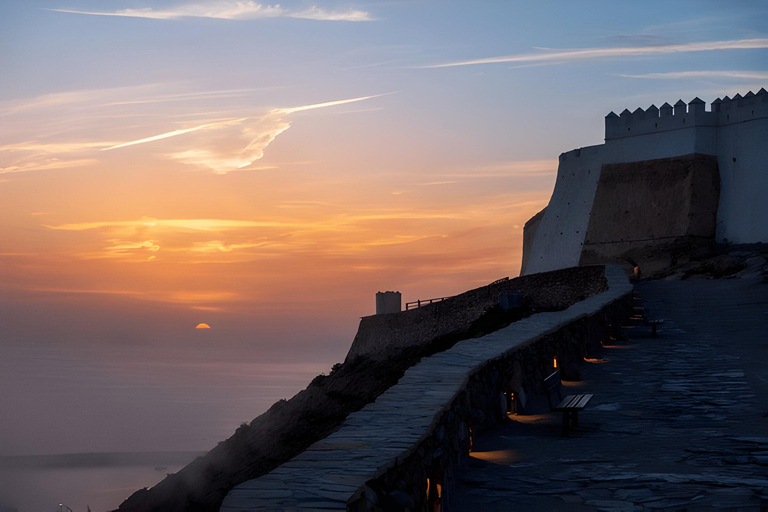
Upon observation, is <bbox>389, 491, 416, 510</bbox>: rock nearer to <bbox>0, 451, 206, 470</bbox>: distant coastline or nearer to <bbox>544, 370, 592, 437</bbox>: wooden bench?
<bbox>544, 370, 592, 437</bbox>: wooden bench

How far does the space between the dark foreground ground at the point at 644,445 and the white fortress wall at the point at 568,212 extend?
1136 inches

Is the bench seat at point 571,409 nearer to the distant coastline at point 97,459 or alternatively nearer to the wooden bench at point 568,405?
the wooden bench at point 568,405

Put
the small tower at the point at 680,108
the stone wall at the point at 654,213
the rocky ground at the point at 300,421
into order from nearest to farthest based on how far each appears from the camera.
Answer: the rocky ground at the point at 300,421 → the stone wall at the point at 654,213 → the small tower at the point at 680,108

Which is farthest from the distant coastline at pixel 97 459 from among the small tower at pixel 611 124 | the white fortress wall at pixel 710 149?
the small tower at pixel 611 124

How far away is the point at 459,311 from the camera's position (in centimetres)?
3275

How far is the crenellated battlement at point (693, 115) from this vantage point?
1425 inches

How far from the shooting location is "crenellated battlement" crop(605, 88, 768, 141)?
3619 centimetres

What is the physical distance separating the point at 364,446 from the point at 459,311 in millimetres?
27878

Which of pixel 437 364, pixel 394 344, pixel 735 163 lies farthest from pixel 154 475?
pixel 437 364

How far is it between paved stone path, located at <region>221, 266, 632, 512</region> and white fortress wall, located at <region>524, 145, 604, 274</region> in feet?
111

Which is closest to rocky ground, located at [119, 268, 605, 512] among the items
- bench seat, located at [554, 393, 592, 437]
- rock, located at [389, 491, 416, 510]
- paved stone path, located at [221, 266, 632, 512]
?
paved stone path, located at [221, 266, 632, 512]

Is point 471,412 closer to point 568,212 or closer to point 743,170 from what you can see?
point 743,170

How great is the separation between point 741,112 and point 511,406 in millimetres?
31992

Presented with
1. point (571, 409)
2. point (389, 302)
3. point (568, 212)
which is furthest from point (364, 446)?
point (568, 212)
